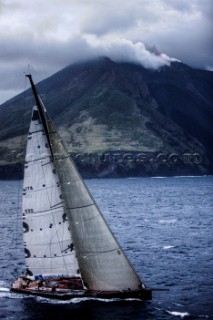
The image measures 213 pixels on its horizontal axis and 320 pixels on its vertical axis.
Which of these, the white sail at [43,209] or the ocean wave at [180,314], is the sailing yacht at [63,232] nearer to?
the white sail at [43,209]

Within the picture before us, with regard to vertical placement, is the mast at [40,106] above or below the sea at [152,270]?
above

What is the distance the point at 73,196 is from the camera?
4225 cm

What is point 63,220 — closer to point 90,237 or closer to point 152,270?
point 90,237

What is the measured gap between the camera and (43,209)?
42.2 meters

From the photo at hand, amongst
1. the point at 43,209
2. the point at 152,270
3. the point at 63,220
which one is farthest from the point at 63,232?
the point at 152,270

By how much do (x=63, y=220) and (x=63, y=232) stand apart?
1179 mm

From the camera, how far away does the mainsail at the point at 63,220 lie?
41781mm

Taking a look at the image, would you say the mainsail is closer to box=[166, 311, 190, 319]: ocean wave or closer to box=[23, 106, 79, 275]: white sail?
box=[23, 106, 79, 275]: white sail

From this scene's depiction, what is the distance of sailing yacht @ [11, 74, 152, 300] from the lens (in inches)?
1646

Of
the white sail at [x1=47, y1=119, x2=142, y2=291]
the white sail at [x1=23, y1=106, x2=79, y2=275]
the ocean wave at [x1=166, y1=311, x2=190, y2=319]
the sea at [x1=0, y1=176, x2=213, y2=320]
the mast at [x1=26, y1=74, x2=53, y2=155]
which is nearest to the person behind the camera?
the mast at [x1=26, y1=74, x2=53, y2=155]

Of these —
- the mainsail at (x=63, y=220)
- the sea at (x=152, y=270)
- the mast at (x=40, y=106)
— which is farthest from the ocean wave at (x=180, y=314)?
the mast at (x=40, y=106)

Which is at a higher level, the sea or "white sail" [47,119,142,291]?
"white sail" [47,119,142,291]

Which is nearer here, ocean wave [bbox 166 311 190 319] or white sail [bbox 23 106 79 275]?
white sail [bbox 23 106 79 275]

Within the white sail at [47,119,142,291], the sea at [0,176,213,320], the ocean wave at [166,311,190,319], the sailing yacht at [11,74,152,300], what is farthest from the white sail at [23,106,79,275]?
the ocean wave at [166,311,190,319]
